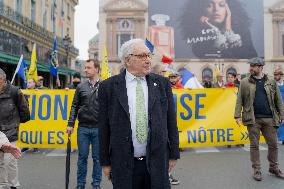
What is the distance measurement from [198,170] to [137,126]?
13.6 feet

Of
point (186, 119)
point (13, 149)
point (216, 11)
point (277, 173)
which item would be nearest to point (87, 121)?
point (13, 149)

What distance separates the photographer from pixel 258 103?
6527mm

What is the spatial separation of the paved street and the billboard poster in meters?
43.5

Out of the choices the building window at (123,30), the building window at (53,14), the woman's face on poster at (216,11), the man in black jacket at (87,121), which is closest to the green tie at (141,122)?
the man in black jacket at (87,121)

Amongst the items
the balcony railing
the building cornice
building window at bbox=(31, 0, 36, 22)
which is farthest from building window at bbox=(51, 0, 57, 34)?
the building cornice

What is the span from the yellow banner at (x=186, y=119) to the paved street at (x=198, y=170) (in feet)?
0.94

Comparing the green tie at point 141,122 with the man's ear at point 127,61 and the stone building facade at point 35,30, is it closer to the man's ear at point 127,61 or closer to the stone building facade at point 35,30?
the man's ear at point 127,61

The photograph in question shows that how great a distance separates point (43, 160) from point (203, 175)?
3.45 m

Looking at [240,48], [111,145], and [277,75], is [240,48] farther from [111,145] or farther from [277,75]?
[111,145]

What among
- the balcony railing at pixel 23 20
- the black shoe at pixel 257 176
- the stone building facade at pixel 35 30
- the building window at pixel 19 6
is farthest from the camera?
the building window at pixel 19 6

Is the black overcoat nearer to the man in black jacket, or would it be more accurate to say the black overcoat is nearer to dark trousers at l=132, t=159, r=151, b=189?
dark trousers at l=132, t=159, r=151, b=189

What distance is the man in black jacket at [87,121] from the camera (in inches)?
228

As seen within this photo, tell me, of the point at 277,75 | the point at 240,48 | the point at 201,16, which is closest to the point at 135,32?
the point at 201,16

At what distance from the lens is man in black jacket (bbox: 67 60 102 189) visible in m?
5.80
